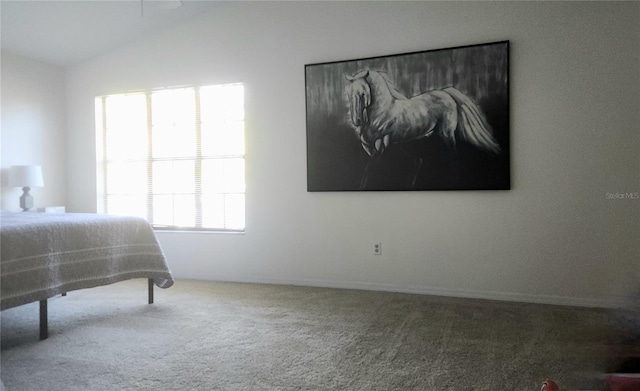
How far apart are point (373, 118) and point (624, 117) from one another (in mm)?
1872

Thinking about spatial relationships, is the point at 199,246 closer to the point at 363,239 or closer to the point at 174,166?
the point at 174,166

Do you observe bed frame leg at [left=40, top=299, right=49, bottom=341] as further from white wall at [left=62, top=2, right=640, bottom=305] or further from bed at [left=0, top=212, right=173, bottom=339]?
white wall at [left=62, top=2, right=640, bottom=305]

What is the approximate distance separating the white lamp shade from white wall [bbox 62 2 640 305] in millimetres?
1133

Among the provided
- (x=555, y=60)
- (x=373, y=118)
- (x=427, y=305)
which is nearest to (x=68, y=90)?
(x=373, y=118)

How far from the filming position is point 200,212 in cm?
443

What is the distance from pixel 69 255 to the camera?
8.64 feet

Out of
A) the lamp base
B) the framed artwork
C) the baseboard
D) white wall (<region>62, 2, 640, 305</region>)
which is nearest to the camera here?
white wall (<region>62, 2, 640, 305</region>)

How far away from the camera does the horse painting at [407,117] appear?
11.2 ft

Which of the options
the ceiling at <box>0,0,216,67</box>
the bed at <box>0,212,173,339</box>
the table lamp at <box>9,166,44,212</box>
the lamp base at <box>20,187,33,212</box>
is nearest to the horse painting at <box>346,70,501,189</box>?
the ceiling at <box>0,0,216,67</box>

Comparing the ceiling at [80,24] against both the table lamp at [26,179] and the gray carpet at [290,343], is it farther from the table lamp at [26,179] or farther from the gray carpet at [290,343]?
the gray carpet at [290,343]

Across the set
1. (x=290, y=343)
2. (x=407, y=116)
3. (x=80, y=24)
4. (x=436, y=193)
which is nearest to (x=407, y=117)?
(x=407, y=116)

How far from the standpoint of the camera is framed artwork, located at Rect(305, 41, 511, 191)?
3354 mm

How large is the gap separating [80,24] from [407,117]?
324 cm

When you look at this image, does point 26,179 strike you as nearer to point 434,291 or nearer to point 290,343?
point 290,343
